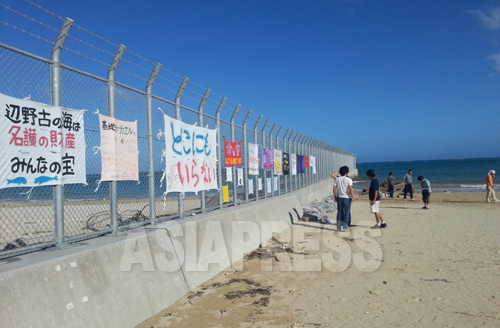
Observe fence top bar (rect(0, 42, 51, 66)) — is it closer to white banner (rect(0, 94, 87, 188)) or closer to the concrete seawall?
white banner (rect(0, 94, 87, 188))

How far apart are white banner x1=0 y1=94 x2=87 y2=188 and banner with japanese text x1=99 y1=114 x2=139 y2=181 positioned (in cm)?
46

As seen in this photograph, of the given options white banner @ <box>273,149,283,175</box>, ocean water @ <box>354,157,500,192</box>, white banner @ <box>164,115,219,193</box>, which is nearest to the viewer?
white banner @ <box>164,115,219,193</box>

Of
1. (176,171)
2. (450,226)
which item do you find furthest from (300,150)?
(176,171)

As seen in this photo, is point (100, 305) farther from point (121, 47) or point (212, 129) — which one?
point (212, 129)

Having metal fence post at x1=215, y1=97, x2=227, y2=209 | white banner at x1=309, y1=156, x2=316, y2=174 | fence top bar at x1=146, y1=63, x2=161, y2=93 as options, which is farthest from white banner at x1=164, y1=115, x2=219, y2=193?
white banner at x1=309, y1=156, x2=316, y2=174

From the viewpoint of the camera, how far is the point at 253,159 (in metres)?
11.7

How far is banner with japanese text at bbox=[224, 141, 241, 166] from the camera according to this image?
32.4ft

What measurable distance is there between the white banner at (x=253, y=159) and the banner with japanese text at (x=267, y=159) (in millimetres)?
679

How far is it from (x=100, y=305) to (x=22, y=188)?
145 cm

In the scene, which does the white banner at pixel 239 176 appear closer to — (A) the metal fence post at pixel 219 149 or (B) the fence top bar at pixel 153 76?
(A) the metal fence post at pixel 219 149

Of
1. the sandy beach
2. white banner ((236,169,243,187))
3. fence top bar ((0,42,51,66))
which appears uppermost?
fence top bar ((0,42,51,66))

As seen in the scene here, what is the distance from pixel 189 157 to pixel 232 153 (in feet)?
8.52

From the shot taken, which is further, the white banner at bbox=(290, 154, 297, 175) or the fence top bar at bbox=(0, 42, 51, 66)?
the white banner at bbox=(290, 154, 297, 175)

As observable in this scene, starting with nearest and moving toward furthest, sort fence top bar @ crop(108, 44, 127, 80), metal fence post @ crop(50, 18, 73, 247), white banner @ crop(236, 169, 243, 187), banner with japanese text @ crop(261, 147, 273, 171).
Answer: metal fence post @ crop(50, 18, 73, 247), fence top bar @ crop(108, 44, 127, 80), white banner @ crop(236, 169, 243, 187), banner with japanese text @ crop(261, 147, 273, 171)
